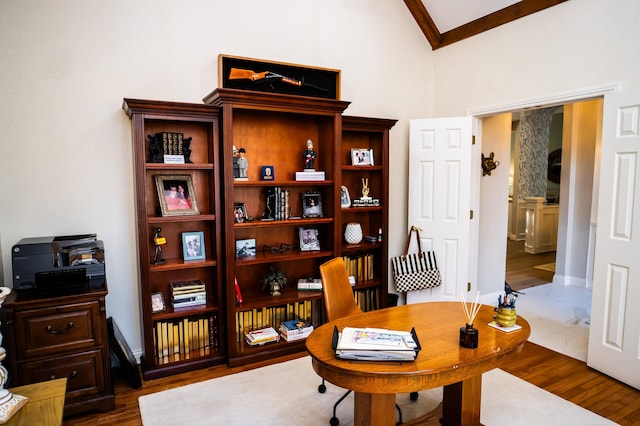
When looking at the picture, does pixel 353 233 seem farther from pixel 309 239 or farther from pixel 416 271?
pixel 416 271

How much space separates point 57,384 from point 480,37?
14.6ft

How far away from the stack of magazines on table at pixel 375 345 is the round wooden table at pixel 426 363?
0.03 meters

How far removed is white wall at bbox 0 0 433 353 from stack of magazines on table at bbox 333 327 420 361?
83.3 inches

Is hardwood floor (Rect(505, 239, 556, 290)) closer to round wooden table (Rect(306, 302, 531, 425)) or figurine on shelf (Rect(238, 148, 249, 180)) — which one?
round wooden table (Rect(306, 302, 531, 425))

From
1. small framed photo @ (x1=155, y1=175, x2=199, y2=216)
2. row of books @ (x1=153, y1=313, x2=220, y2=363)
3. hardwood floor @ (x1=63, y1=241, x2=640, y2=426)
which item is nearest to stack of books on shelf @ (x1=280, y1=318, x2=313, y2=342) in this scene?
hardwood floor @ (x1=63, y1=241, x2=640, y2=426)

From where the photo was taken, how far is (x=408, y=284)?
4.04 meters

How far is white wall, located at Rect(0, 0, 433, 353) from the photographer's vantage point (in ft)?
8.98

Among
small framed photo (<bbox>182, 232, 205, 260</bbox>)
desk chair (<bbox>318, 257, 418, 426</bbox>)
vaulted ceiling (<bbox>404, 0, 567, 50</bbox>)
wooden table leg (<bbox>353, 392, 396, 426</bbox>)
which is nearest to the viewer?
wooden table leg (<bbox>353, 392, 396, 426</bbox>)

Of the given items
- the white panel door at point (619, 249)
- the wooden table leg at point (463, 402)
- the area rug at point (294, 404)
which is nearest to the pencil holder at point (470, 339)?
the wooden table leg at point (463, 402)

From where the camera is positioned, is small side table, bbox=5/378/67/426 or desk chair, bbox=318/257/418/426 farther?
desk chair, bbox=318/257/418/426

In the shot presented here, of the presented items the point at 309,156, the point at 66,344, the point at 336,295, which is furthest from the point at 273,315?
the point at 66,344

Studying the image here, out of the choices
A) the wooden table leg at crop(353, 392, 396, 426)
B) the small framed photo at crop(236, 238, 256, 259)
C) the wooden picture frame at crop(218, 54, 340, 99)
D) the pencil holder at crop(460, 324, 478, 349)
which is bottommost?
the wooden table leg at crop(353, 392, 396, 426)

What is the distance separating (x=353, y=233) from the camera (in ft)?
12.8

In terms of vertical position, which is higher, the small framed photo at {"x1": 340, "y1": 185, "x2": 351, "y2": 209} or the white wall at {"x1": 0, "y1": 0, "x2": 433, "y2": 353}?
the white wall at {"x1": 0, "y1": 0, "x2": 433, "y2": 353}
